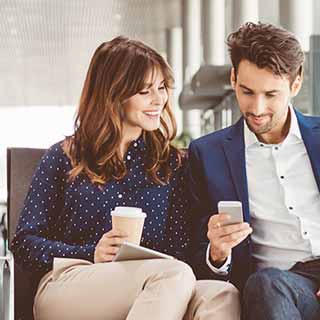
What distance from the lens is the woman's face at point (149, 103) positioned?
97.0 inches

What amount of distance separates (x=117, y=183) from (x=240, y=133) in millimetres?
383

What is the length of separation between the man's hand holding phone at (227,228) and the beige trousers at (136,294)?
0.35ft

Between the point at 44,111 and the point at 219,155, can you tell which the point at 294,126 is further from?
the point at 44,111

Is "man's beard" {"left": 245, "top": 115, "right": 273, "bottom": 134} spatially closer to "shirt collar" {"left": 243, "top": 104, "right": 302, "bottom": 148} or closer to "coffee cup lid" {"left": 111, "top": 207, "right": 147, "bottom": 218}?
"shirt collar" {"left": 243, "top": 104, "right": 302, "bottom": 148}

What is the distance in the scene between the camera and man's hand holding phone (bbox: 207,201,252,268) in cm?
208

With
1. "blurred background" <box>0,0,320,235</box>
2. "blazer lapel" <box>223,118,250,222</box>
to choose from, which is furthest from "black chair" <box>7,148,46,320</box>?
"blurred background" <box>0,0,320,235</box>

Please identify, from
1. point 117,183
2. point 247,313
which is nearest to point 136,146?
point 117,183

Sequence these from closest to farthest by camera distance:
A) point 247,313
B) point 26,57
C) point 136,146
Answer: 1. point 247,313
2. point 136,146
3. point 26,57

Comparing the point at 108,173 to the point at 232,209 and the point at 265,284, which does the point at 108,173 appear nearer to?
the point at 232,209

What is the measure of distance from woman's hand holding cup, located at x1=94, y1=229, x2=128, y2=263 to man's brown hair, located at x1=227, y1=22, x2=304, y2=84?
23.7 inches

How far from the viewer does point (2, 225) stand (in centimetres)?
291

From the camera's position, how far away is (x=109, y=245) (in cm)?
216

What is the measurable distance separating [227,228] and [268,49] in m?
0.51

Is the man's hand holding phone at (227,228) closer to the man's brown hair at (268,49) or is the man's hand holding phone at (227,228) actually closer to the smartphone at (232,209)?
the smartphone at (232,209)
